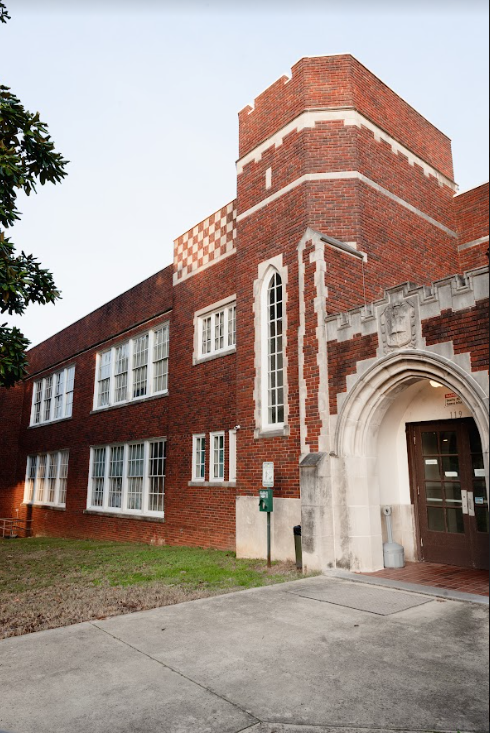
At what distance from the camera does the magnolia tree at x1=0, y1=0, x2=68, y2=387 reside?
26.5ft

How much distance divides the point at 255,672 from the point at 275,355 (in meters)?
7.13

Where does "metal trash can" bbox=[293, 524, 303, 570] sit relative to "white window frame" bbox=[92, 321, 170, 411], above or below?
below

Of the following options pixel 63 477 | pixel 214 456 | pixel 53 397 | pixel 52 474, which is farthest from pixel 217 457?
pixel 53 397

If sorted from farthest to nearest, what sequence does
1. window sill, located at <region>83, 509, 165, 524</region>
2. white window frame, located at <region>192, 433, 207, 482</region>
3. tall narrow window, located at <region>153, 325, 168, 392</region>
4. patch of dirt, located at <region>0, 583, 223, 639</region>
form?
tall narrow window, located at <region>153, 325, 168, 392</region>
window sill, located at <region>83, 509, 165, 524</region>
white window frame, located at <region>192, 433, 207, 482</region>
patch of dirt, located at <region>0, 583, 223, 639</region>

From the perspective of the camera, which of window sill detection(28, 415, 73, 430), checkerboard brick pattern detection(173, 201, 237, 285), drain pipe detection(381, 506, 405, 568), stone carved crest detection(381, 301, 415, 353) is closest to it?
stone carved crest detection(381, 301, 415, 353)

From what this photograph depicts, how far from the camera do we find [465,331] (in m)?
7.34

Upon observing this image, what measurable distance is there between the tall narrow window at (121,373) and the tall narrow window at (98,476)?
7.04 ft

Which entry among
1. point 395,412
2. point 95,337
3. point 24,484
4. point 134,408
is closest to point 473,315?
point 395,412

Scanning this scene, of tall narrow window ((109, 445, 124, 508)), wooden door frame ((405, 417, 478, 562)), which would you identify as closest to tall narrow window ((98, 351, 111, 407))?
tall narrow window ((109, 445, 124, 508))

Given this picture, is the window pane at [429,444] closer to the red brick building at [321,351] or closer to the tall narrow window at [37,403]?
the red brick building at [321,351]

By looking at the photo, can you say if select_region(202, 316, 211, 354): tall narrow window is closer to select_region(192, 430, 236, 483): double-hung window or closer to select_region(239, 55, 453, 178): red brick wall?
select_region(192, 430, 236, 483): double-hung window

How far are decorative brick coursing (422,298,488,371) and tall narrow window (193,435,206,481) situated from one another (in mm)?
7215

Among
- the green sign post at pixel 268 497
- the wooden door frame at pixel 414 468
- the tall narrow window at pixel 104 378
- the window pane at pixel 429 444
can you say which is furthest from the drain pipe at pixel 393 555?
the tall narrow window at pixel 104 378

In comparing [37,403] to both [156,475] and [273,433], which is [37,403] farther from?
[273,433]
